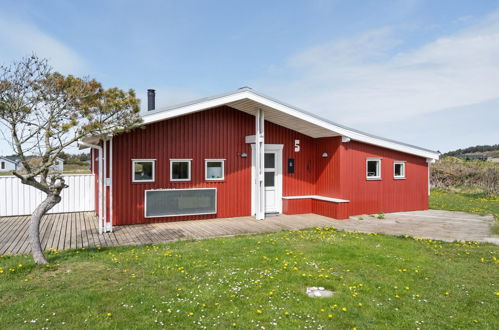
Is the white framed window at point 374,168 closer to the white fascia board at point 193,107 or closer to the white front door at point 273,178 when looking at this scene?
the white front door at point 273,178

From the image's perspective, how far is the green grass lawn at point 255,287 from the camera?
401 centimetres

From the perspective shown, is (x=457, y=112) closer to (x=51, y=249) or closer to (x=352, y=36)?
(x=352, y=36)

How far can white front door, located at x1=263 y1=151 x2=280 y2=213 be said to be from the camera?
12.0 metres

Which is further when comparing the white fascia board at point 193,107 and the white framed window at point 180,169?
the white framed window at point 180,169

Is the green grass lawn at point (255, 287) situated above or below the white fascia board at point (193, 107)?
below

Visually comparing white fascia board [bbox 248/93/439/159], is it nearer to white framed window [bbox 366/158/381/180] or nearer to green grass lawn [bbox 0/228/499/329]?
white framed window [bbox 366/158/381/180]

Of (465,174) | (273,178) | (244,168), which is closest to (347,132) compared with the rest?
(273,178)

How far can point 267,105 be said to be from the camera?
1039 centimetres

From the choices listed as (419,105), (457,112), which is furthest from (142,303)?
(457,112)

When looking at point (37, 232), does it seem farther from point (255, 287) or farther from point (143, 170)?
point (143, 170)

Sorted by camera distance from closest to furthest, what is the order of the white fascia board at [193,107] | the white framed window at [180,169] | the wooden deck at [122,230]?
the wooden deck at [122,230]
the white fascia board at [193,107]
the white framed window at [180,169]

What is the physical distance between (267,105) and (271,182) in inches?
117

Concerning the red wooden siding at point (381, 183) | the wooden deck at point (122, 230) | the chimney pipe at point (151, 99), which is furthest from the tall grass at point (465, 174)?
the chimney pipe at point (151, 99)

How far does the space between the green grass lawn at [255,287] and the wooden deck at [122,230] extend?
91 cm
